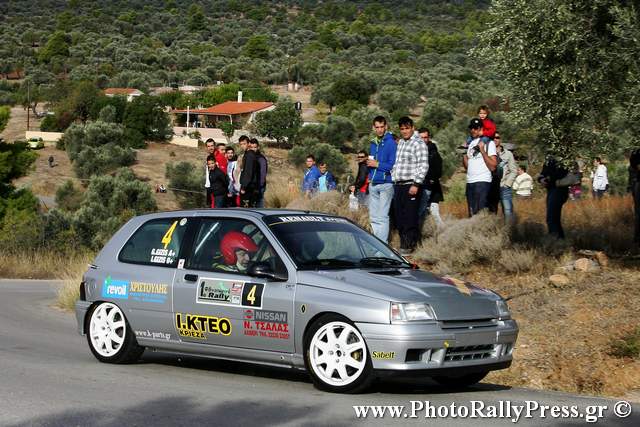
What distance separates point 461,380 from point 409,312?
130 cm

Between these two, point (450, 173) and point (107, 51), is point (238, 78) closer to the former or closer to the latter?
point (107, 51)

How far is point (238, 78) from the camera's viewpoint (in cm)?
12788

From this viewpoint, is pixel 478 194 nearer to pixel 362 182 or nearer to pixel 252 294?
pixel 362 182

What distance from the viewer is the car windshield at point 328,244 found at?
9484 mm

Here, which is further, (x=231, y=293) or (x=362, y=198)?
(x=362, y=198)

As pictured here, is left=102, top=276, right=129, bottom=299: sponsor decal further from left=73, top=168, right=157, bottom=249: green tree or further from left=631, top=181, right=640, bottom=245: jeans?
left=73, top=168, right=157, bottom=249: green tree

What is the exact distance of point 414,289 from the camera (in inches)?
347

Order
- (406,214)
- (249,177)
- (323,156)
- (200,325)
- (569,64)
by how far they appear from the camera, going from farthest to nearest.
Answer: (323,156), (249,177), (406,214), (569,64), (200,325)

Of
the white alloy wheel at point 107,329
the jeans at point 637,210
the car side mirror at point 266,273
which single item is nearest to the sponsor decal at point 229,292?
the car side mirror at point 266,273

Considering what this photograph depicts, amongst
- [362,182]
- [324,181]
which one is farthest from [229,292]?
[324,181]

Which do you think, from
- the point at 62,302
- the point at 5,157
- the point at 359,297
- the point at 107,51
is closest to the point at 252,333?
the point at 359,297

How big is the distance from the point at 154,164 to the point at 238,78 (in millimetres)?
55025

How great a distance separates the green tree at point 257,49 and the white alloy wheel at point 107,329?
441 ft

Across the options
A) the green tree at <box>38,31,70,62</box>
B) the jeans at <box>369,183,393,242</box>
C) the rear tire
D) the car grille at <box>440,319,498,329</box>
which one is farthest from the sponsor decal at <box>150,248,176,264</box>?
the green tree at <box>38,31,70,62</box>
